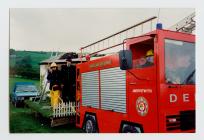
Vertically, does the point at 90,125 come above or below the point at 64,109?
below

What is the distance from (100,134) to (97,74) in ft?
2.26

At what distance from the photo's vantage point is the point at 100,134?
3.50m

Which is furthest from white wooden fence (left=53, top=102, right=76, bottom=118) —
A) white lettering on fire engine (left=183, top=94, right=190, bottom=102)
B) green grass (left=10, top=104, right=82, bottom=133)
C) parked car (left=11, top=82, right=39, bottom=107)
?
white lettering on fire engine (left=183, top=94, right=190, bottom=102)

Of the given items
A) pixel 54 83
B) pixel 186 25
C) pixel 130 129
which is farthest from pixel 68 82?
pixel 186 25

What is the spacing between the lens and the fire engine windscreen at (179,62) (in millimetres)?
3088

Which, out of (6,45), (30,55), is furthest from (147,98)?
(6,45)

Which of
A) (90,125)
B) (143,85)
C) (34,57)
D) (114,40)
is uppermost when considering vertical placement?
(114,40)

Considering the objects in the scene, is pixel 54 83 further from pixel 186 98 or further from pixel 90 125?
pixel 186 98

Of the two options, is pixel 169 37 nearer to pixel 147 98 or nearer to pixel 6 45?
pixel 147 98

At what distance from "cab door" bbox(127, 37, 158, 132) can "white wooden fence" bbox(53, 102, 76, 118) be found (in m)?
0.78

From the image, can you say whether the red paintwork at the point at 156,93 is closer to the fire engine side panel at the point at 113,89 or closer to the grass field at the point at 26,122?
the fire engine side panel at the point at 113,89

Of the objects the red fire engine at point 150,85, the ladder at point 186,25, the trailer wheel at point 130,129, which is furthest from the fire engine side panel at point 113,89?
the ladder at point 186,25

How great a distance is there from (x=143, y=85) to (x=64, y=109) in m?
1.08

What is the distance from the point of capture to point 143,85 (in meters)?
3.09
